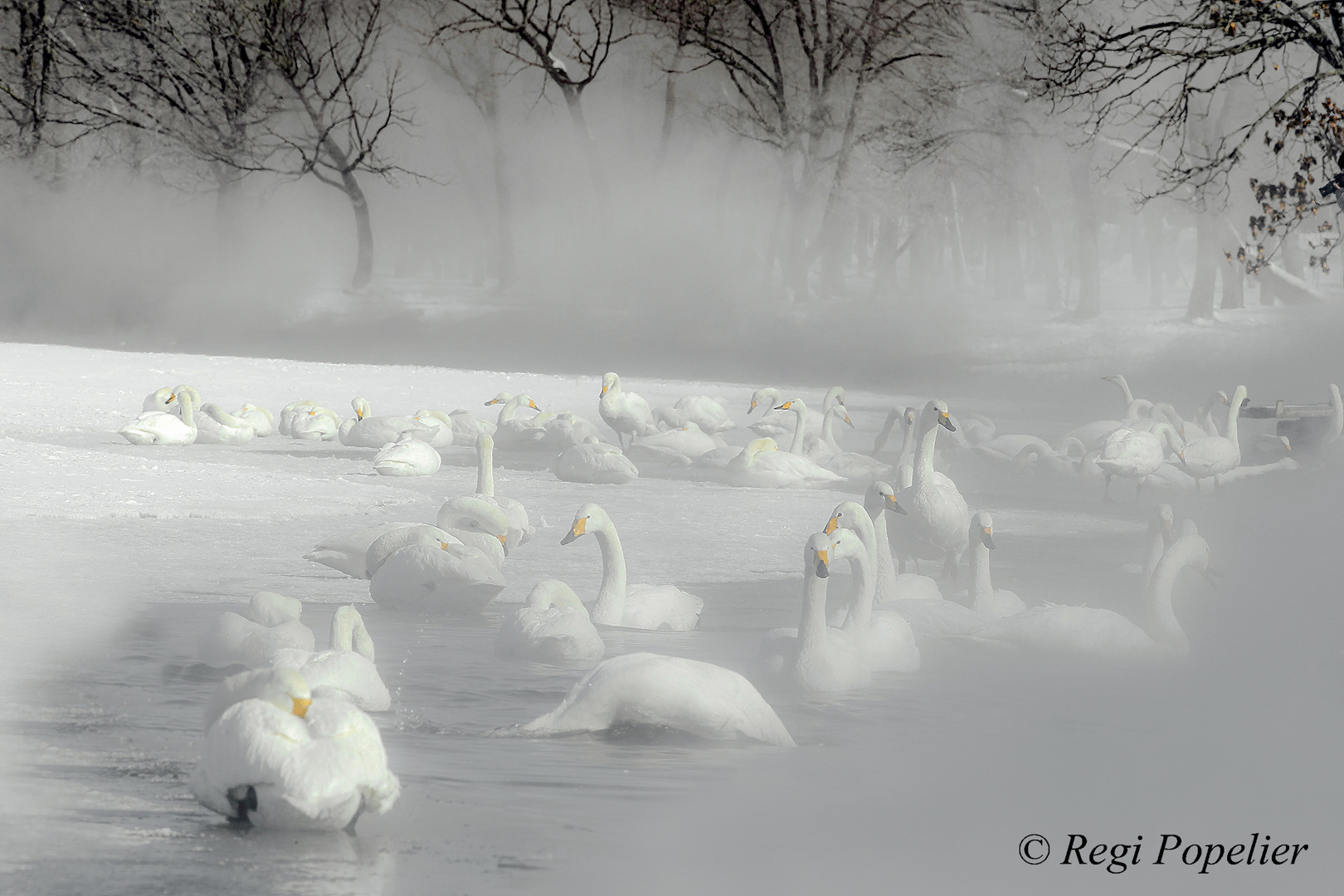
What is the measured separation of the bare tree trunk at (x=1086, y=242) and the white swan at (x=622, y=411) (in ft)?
58.7

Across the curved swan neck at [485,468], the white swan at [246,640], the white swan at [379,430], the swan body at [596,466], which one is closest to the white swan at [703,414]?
the white swan at [379,430]

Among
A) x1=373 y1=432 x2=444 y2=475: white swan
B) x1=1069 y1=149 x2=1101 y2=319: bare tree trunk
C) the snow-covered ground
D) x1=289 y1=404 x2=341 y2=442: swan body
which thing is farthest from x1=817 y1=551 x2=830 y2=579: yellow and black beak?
x1=1069 y1=149 x2=1101 y2=319: bare tree trunk

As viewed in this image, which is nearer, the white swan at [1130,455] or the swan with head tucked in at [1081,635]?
the swan with head tucked in at [1081,635]

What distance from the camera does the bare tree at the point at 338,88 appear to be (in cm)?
3547

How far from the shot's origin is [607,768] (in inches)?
193

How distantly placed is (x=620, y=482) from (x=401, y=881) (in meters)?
9.63

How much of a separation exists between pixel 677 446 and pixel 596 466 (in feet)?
7.40

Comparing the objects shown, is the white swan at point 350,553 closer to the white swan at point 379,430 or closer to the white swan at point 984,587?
the white swan at point 984,587

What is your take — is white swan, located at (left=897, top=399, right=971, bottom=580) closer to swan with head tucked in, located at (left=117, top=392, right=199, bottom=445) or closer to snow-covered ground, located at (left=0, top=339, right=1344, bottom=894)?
snow-covered ground, located at (left=0, top=339, right=1344, bottom=894)

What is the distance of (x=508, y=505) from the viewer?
9648 mm

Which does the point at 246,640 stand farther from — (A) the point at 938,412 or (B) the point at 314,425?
(B) the point at 314,425

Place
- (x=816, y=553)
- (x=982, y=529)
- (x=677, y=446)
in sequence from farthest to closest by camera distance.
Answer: (x=677, y=446) → (x=982, y=529) → (x=816, y=553)

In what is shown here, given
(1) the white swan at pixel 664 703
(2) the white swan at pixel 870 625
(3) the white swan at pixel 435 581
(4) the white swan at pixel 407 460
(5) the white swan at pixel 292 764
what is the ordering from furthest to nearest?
1. (4) the white swan at pixel 407 460
2. (3) the white swan at pixel 435 581
3. (2) the white swan at pixel 870 625
4. (1) the white swan at pixel 664 703
5. (5) the white swan at pixel 292 764

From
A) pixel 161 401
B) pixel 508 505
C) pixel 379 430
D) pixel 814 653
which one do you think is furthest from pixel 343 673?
pixel 161 401
